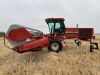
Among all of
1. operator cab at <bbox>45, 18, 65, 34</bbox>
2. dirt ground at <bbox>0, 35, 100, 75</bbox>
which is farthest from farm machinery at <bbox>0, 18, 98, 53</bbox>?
dirt ground at <bbox>0, 35, 100, 75</bbox>

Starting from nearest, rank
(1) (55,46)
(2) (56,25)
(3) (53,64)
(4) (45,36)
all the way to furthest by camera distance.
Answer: (3) (53,64) → (1) (55,46) → (4) (45,36) → (2) (56,25)

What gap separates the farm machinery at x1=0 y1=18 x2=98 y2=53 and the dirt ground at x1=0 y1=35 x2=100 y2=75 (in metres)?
0.89

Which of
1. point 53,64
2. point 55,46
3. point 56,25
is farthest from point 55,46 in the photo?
point 53,64

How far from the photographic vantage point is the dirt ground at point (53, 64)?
17.5 metres

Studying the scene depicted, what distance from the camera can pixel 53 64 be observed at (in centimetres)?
1902

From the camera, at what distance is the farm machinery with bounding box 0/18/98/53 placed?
21.2 m

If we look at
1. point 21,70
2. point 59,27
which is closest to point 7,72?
point 21,70

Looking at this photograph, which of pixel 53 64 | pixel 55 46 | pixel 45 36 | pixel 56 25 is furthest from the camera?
pixel 56 25

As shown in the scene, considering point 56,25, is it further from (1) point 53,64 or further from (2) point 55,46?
(1) point 53,64

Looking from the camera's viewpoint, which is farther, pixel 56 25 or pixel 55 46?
pixel 56 25

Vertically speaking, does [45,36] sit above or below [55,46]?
above

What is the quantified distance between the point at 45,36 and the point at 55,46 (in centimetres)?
108


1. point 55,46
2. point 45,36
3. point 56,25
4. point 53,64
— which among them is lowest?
point 53,64

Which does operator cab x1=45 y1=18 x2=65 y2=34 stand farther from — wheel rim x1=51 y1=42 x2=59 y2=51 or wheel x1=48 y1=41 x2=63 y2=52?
wheel rim x1=51 y1=42 x2=59 y2=51
